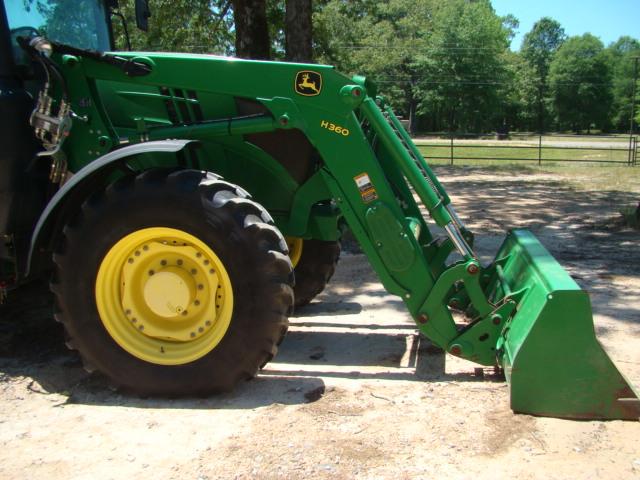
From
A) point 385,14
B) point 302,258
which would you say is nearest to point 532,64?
point 385,14

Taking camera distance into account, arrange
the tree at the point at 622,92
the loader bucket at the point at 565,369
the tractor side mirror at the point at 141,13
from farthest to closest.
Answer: the tree at the point at 622,92 → the tractor side mirror at the point at 141,13 → the loader bucket at the point at 565,369

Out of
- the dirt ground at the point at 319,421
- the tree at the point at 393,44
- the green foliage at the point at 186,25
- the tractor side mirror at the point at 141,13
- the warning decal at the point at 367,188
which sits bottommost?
the dirt ground at the point at 319,421

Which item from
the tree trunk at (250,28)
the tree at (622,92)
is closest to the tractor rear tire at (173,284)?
the tree trunk at (250,28)

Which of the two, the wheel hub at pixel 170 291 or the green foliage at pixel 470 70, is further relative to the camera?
the green foliage at pixel 470 70

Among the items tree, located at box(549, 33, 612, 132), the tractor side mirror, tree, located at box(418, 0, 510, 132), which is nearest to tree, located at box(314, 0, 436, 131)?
tree, located at box(418, 0, 510, 132)

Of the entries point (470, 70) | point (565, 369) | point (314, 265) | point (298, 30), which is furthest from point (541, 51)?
point (565, 369)

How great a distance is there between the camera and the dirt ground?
9.25ft

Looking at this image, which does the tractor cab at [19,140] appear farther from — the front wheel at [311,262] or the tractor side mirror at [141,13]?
the front wheel at [311,262]

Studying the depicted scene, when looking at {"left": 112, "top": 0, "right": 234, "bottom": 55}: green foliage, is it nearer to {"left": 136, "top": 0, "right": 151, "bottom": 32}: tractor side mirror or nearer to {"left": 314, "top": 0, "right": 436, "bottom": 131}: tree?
{"left": 136, "top": 0, "right": 151, "bottom": 32}: tractor side mirror

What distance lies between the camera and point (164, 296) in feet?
11.5

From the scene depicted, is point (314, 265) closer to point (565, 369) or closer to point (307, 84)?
point (307, 84)

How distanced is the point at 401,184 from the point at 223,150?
4.02ft

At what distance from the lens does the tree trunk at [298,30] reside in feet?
29.6

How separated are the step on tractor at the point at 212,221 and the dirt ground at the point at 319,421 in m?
0.20
